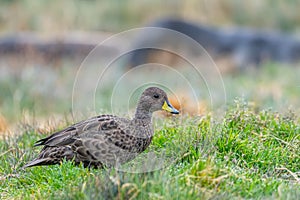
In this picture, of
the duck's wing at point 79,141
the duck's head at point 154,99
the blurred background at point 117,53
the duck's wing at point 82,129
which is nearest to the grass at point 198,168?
the duck's wing at point 79,141

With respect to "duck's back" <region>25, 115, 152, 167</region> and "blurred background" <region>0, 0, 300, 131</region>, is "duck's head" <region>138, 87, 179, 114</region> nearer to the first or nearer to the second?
"duck's back" <region>25, 115, 152, 167</region>

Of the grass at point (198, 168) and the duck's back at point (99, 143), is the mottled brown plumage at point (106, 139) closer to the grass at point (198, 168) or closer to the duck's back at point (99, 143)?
the duck's back at point (99, 143)

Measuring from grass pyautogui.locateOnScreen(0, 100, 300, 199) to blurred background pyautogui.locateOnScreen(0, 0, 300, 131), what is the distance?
1.86ft

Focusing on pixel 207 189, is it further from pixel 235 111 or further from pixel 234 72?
pixel 234 72

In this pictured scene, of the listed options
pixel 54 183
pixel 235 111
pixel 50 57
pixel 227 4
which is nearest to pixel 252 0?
pixel 227 4

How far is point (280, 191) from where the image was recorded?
16.5 feet

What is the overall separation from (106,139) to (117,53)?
1594 centimetres

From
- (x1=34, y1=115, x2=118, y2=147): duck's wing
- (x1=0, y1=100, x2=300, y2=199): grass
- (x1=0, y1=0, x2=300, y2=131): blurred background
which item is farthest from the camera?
(x1=0, y1=0, x2=300, y2=131): blurred background

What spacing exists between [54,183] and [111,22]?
21622 mm

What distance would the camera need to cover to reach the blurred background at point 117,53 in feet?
41.5

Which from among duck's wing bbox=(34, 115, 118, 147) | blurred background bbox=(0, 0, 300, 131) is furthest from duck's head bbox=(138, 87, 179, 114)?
blurred background bbox=(0, 0, 300, 131)

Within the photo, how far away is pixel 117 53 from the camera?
71.2ft

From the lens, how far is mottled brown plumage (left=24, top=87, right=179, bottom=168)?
5852 mm

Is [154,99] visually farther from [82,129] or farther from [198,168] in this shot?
[198,168]
